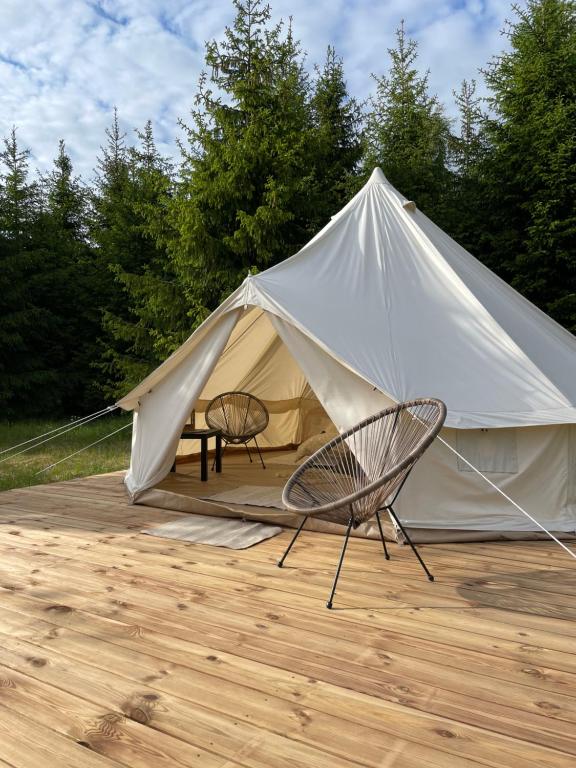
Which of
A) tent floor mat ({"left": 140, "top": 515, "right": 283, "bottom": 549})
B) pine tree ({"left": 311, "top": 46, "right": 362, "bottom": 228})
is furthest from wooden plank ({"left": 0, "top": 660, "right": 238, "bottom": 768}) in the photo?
pine tree ({"left": 311, "top": 46, "right": 362, "bottom": 228})

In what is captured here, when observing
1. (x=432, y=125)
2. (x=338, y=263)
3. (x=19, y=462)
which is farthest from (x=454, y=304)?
(x=432, y=125)

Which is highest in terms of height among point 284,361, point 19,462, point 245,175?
point 245,175

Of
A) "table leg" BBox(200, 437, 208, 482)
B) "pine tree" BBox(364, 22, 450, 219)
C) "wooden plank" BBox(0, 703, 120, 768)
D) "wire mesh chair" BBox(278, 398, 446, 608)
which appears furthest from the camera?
"pine tree" BBox(364, 22, 450, 219)

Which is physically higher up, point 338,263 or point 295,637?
point 338,263

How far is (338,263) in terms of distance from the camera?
4.36 m

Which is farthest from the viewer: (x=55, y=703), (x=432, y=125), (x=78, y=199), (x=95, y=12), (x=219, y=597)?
(x=78, y=199)

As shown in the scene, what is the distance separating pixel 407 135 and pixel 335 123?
72.7 inches

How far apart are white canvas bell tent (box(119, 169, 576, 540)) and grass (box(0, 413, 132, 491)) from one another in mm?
1539

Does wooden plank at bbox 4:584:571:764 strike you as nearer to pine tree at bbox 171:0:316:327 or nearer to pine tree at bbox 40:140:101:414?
pine tree at bbox 171:0:316:327

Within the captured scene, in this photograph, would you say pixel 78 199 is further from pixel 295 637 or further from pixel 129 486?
pixel 295 637

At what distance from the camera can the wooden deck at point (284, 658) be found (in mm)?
1471

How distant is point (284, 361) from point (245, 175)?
3.16m

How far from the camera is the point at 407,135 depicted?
9383mm

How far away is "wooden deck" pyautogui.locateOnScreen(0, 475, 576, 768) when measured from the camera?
1.47m
